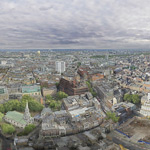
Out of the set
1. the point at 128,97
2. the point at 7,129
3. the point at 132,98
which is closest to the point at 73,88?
the point at 128,97

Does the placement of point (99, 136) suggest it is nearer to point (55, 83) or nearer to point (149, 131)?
point (149, 131)

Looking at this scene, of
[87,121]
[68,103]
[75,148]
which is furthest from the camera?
[68,103]

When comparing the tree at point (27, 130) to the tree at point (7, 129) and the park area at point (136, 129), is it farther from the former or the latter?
the park area at point (136, 129)

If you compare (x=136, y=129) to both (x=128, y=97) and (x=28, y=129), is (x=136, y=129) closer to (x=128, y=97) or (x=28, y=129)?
(x=128, y=97)

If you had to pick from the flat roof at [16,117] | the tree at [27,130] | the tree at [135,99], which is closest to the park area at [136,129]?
the tree at [135,99]

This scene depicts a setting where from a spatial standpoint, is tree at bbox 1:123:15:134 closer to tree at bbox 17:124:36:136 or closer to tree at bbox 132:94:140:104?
tree at bbox 17:124:36:136

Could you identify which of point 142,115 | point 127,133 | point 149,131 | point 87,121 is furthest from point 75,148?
point 142,115

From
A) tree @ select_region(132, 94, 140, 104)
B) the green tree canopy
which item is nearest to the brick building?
the green tree canopy

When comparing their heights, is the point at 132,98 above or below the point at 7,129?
above
